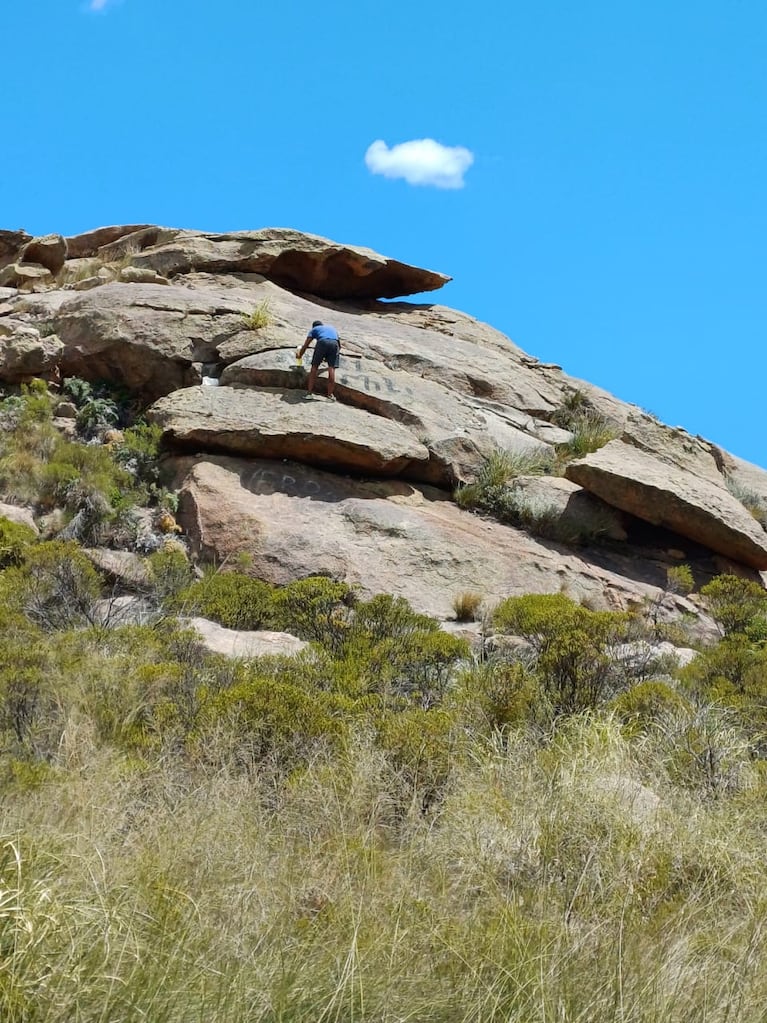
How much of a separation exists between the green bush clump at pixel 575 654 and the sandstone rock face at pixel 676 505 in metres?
4.79

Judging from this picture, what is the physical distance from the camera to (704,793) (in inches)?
251

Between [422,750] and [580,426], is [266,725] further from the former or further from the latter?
[580,426]

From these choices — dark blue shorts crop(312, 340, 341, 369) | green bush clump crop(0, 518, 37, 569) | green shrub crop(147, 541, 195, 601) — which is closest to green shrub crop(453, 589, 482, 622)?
green shrub crop(147, 541, 195, 601)

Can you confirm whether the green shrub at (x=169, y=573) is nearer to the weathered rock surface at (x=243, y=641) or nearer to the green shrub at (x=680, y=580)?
the weathered rock surface at (x=243, y=641)

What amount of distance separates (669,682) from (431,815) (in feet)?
14.1

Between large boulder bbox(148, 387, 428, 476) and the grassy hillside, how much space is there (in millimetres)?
4402

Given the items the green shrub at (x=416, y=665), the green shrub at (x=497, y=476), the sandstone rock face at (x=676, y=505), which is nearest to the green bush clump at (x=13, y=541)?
the green shrub at (x=416, y=665)

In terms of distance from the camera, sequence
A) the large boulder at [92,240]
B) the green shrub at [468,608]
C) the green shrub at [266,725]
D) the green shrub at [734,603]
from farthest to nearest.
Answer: the large boulder at [92,240] → the green shrub at [734,603] → the green shrub at [468,608] → the green shrub at [266,725]

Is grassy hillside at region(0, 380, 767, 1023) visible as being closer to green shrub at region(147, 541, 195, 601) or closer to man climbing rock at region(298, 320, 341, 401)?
green shrub at region(147, 541, 195, 601)

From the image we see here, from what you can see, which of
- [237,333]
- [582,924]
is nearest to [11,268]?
[237,333]

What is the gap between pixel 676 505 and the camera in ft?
49.3

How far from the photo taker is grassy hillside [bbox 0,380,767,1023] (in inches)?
154

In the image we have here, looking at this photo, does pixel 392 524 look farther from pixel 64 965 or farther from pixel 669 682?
pixel 64 965

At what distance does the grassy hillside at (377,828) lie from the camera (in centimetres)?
392
